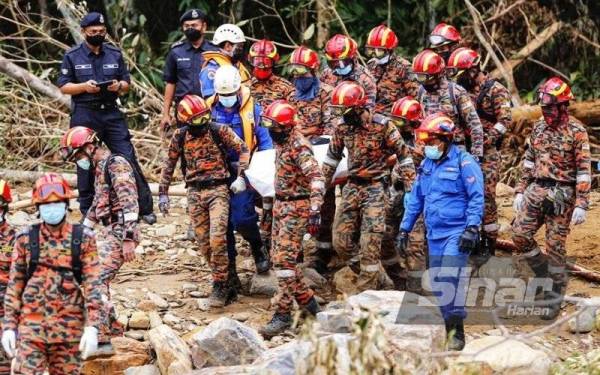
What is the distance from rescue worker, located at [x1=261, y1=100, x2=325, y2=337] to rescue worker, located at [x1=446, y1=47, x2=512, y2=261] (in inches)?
83.3

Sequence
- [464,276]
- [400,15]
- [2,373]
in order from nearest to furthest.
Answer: [2,373], [464,276], [400,15]

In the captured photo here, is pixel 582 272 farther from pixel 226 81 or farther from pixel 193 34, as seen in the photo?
pixel 193 34

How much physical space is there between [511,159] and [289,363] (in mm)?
7435

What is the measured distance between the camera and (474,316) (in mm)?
10086

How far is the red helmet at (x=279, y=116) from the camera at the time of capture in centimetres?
940

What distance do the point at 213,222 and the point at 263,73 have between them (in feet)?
6.34

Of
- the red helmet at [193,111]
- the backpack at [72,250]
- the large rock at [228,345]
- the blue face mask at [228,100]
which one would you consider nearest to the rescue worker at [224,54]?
the blue face mask at [228,100]

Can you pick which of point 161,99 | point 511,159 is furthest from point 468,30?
point 161,99

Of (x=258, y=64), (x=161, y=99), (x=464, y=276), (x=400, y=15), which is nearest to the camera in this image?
Result: (x=464, y=276)

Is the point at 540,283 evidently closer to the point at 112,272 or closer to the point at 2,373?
the point at 112,272

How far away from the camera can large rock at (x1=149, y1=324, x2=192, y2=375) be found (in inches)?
346

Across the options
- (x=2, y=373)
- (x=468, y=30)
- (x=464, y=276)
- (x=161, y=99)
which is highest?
(x=468, y=30)

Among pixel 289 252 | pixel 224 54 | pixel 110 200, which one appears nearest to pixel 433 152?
pixel 289 252

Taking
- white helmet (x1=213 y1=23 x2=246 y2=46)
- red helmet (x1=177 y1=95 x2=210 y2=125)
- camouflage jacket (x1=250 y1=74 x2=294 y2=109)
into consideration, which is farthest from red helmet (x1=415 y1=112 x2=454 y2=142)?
white helmet (x1=213 y1=23 x2=246 y2=46)
